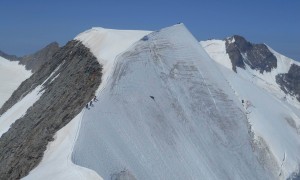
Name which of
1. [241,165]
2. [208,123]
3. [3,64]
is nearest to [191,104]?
[208,123]

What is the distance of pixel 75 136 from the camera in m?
23.8

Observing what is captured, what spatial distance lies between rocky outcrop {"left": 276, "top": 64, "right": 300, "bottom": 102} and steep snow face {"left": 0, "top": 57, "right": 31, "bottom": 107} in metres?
96.8

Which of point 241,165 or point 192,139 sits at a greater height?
point 192,139

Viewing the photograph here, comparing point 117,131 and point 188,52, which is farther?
point 188,52

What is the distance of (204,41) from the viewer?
7490 inches

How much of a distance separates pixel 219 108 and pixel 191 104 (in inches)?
87.6

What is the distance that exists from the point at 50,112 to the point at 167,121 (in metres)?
6.49

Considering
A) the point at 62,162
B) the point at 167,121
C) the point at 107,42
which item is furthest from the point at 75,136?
the point at 107,42

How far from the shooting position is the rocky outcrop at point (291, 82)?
617ft

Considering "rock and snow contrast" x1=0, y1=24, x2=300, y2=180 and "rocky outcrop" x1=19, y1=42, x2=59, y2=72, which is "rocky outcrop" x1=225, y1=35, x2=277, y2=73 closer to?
"rocky outcrop" x1=19, y1=42, x2=59, y2=72

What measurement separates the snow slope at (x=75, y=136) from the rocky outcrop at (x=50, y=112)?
57 cm

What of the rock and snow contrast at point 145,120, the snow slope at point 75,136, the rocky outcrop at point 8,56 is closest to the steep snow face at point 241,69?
the rocky outcrop at point 8,56

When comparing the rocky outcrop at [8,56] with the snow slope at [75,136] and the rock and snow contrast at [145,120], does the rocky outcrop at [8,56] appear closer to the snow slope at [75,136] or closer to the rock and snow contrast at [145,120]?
the rock and snow contrast at [145,120]

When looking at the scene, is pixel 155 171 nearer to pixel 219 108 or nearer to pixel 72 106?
pixel 72 106
